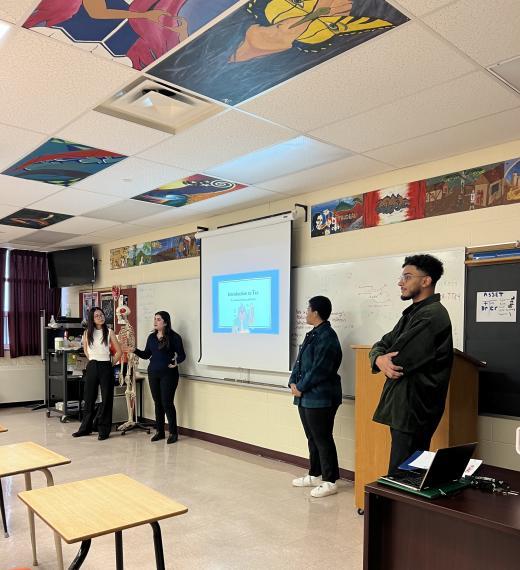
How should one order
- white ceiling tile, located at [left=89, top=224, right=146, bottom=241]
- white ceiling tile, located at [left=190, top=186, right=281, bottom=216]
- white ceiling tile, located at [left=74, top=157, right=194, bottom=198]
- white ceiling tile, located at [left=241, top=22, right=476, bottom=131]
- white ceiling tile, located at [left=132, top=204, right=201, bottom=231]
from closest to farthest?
white ceiling tile, located at [left=241, top=22, right=476, bottom=131], white ceiling tile, located at [left=74, top=157, right=194, bottom=198], white ceiling tile, located at [left=190, top=186, right=281, bottom=216], white ceiling tile, located at [left=132, top=204, right=201, bottom=231], white ceiling tile, located at [left=89, top=224, right=146, bottom=241]

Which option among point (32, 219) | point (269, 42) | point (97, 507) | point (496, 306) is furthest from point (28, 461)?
point (32, 219)

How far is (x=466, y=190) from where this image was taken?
3752 millimetres

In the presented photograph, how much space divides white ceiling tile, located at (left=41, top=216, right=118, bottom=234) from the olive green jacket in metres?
4.58

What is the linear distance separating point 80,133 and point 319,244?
91.6 inches

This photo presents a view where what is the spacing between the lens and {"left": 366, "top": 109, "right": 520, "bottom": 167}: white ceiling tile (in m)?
3.20

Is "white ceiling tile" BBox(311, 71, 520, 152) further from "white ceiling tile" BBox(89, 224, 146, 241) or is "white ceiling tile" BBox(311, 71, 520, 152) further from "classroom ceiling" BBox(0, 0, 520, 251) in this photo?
"white ceiling tile" BBox(89, 224, 146, 241)

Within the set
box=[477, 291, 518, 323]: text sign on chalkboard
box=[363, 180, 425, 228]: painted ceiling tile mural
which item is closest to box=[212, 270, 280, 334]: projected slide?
box=[363, 180, 425, 228]: painted ceiling tile mural

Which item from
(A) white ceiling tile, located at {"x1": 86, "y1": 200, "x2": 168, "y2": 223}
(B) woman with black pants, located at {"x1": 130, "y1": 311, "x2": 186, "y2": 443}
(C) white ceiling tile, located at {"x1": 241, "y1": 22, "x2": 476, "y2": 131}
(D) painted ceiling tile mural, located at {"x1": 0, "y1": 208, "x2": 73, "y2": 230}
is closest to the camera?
(C) white ceiling tile, located at {"x1": 241, "y1": 22, "x2": 476, "y2": 131}

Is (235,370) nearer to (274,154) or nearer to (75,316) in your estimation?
(274,154)

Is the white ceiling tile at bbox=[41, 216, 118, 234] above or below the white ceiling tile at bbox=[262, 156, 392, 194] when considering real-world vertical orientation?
below

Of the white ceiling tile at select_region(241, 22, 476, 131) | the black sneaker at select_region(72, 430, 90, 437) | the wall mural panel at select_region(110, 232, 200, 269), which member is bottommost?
the black sneaker at select_region(72, 430, 90, 437)

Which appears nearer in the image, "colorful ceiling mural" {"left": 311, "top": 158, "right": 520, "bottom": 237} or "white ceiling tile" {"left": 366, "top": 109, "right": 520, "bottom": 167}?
"white ceiling tile" {"left": 366, "top": 109, "right": 520, "bottom": 167}

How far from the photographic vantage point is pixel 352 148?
3682mm

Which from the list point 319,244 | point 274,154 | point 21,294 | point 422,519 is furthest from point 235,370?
point 21,294
